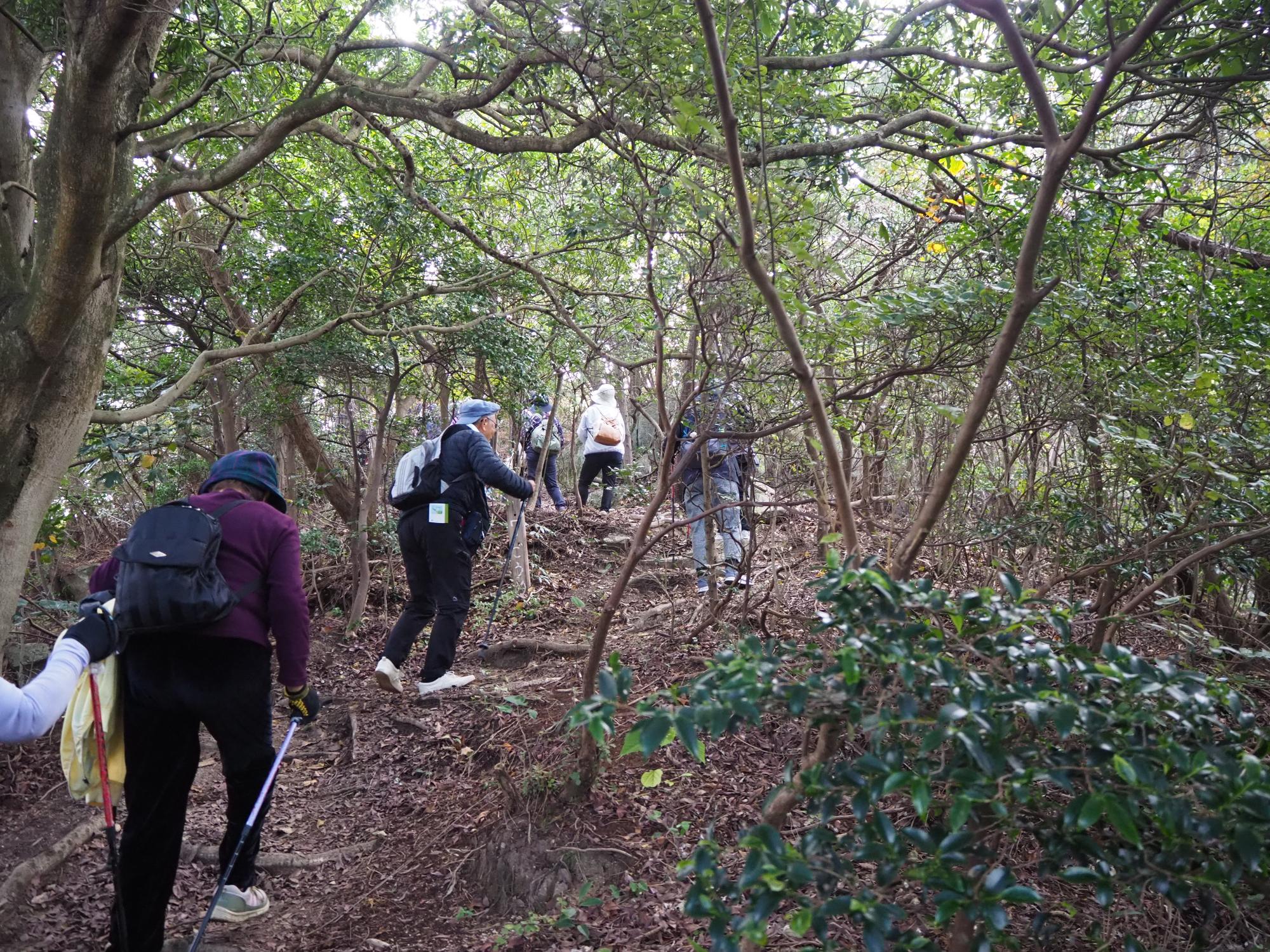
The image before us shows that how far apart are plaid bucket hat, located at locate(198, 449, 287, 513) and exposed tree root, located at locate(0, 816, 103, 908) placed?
191 cm

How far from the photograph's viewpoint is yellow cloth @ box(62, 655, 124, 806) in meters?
3.03

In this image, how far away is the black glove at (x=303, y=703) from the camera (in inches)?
144

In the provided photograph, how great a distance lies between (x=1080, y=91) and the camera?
4.28 m


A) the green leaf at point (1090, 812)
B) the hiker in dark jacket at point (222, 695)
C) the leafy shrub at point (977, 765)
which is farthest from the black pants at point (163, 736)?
the green leaf at point (1090, 812)

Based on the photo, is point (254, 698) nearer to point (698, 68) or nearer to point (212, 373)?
point (698, 68)

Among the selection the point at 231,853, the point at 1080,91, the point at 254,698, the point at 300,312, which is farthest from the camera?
the point at 300,312

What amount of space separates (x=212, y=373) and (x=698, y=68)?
576 centimetres

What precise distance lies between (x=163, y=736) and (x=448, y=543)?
8.23 ft

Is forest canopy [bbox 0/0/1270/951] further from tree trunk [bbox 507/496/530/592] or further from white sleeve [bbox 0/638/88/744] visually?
white sleeve [bbox 0/638/88/744]

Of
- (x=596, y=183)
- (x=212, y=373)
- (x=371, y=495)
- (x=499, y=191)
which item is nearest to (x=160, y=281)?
(x=212, y=373)

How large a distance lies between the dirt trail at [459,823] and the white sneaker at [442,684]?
9 cm

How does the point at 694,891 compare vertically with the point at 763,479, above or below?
below

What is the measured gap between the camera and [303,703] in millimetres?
3678

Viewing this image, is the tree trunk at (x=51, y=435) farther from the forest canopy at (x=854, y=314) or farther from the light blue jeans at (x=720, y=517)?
the light blue jeans at (x=720, y=517)
